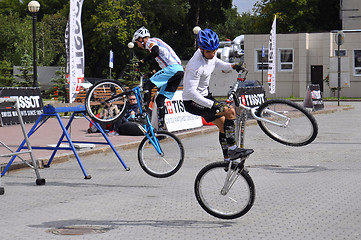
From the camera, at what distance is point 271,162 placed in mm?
12719

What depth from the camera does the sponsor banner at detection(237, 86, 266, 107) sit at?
2433 cm

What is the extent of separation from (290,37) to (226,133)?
49595 mm

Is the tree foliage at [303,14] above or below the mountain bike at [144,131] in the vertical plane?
above

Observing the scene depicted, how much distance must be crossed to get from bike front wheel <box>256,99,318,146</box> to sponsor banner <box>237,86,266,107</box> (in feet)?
53.2

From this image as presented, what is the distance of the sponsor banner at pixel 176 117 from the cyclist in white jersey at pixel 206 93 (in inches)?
444

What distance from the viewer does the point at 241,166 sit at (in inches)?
275

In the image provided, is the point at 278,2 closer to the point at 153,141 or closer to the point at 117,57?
the point at 117,57

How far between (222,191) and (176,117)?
12.8 metres

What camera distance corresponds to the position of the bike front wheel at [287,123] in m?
7.25

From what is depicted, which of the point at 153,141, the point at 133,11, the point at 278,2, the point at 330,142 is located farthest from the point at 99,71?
the point at 153,141

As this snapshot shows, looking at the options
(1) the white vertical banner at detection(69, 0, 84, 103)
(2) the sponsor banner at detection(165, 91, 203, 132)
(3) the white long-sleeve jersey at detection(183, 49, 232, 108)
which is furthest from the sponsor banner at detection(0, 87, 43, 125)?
(3) the white long-sleeve jersey at detection(183, 49, 232, 108)

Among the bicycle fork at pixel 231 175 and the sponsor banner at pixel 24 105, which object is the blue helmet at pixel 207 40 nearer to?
the bicycle fork at pixel 231 175

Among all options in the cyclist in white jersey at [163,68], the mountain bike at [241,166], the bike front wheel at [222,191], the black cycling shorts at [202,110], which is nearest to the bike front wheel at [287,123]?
the mountain bike at [241,166]

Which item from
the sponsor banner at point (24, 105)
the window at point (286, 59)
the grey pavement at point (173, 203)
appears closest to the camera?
the grey pavement at point (173, 203)
